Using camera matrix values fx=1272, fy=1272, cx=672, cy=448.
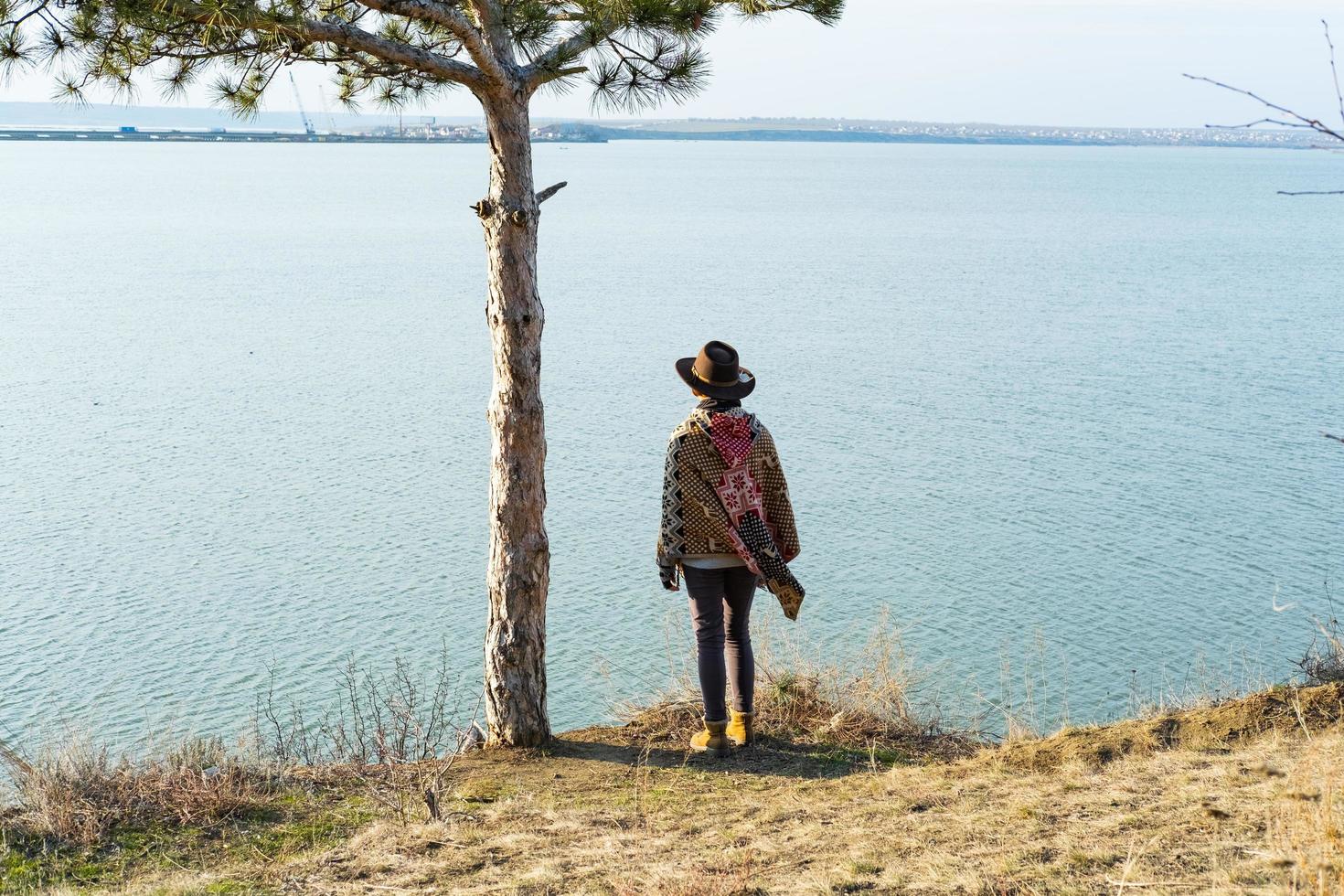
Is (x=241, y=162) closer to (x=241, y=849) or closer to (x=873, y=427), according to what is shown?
(x=873, y=427)

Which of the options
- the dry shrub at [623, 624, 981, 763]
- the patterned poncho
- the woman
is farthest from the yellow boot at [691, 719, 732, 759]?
the patterned poncho

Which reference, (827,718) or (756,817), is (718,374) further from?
(827,718)

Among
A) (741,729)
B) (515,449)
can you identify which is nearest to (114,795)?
(515,449)

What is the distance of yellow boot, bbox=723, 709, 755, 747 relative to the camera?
6.25 m

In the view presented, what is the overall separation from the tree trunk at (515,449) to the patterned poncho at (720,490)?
3.30ft

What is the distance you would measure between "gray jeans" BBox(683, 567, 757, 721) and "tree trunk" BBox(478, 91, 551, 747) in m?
1.02

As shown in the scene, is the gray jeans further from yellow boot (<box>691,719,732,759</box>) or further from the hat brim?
the hat brim

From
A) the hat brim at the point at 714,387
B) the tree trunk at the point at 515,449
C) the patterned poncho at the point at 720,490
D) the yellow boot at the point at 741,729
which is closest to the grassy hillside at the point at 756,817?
the yellow boot at the point at 741,729

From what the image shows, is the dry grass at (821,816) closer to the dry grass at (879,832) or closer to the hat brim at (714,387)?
the dry grass at (879,832)

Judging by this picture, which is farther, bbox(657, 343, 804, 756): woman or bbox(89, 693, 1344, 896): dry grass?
bbox(657, 343, 804, 756): woman

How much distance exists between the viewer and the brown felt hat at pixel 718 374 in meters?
5.79

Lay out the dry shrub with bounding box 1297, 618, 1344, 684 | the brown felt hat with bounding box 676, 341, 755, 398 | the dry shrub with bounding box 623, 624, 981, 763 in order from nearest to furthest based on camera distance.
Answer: the brown felt hat with bounding box 676, 341, 755, 398 → the dry shrub with bounding box 623, 624, 981, 763 → the dry shrub with bounding box 1297, 618, 1344, 684

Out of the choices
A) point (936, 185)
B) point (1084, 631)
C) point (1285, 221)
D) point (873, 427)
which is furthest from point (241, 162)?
point (1084, 631)

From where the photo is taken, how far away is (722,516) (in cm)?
574
